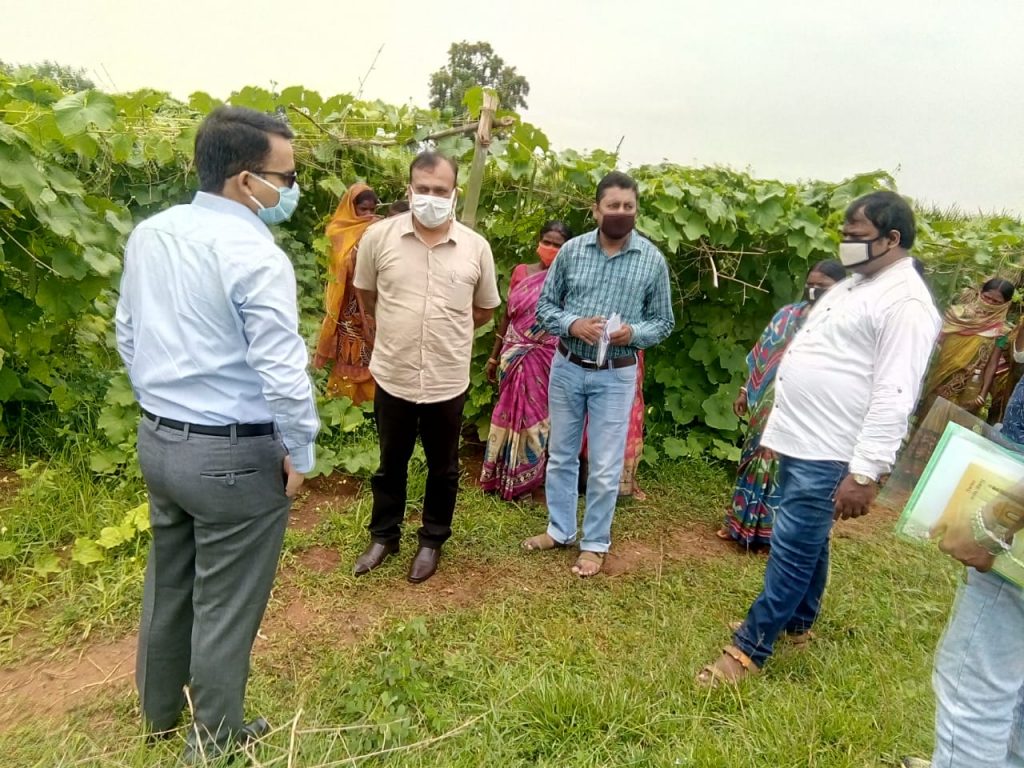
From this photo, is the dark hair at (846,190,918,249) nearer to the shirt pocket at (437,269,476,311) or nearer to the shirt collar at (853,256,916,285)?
the shirt collar at (853,256,916,285)

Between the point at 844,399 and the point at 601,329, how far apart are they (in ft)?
3.67

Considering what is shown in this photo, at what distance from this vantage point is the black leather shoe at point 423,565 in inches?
121

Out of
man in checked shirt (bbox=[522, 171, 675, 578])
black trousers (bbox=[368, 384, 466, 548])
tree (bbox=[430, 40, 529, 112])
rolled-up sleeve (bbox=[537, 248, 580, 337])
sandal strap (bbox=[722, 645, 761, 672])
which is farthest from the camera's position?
tree (bbox=[430, 40, 529, 112])

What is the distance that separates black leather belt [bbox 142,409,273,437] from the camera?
167cm

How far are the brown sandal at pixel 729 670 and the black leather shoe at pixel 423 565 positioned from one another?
51.0 inches

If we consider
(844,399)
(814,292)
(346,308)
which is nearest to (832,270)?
(814,292)

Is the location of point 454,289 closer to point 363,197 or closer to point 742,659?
point 363,197

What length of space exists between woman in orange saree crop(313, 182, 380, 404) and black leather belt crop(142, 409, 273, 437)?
184 centimetres

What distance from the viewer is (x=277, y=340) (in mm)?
1616

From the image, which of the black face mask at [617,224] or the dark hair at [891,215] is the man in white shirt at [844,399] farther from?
the black face mask at [617,224]

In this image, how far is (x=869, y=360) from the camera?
2170 millimetres

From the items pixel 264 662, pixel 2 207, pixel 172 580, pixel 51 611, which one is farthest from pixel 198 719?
pixel 2 207

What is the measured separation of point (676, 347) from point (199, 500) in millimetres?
3745

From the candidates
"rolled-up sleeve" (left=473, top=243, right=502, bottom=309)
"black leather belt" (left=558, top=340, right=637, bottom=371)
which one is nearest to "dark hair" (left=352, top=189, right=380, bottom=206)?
"rolled-up sleeve" (left=473, top=243, right=502, bottom=309)
